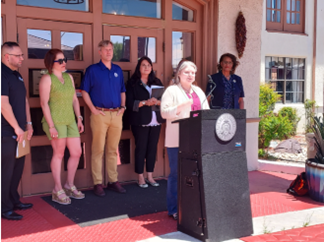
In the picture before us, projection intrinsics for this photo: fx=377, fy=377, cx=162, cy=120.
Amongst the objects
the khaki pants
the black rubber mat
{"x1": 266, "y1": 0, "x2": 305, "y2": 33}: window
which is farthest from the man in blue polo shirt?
{"x1": 266, "y1": 0, "x2": 305, "y2": 33}: window

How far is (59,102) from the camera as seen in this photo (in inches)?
182

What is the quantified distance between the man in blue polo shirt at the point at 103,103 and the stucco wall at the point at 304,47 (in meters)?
8.56

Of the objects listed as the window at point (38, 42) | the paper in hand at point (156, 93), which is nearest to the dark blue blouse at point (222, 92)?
the paper in hand at point (156, 93)

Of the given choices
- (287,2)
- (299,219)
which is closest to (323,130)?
(299,219)

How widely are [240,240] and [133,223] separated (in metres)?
1.18

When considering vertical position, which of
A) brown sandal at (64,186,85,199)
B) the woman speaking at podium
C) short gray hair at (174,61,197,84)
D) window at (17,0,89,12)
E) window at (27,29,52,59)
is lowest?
brown sandal at (64,186,85,199)

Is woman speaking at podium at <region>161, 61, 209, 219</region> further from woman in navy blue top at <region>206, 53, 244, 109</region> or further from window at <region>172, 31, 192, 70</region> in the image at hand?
window at <region>172, 31, 192, 70</region>

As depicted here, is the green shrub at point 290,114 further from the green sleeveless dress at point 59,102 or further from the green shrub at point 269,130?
the green sleeveless dress at point 59,102

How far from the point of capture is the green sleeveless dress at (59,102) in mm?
4598

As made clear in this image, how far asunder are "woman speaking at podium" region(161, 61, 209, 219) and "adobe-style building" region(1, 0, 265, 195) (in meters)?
1.80

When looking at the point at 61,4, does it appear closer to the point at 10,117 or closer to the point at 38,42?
the point at 38,42

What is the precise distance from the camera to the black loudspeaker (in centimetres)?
348

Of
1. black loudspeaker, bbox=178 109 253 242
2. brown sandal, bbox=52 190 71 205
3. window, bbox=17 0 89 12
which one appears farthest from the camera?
window, bbox=17 0 89 12

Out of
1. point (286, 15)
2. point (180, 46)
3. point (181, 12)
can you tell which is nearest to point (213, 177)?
point (180, 46)
